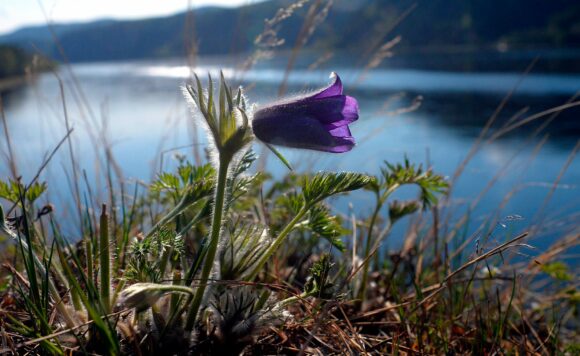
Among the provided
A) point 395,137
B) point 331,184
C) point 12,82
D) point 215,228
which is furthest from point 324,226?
point 12,82

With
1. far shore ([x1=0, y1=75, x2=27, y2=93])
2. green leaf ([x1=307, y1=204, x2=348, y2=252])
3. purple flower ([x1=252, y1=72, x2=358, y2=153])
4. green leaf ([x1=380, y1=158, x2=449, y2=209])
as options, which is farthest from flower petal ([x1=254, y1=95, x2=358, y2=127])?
far shore ([x1=0, y1=75, x2=27, y2=93])

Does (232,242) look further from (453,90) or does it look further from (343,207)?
(453,90)

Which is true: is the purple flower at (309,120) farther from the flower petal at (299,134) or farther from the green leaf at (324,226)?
the green leaf at (324,226)

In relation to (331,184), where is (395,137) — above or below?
below

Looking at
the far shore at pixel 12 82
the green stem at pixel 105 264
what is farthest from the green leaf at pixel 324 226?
the far shore at pixel 12 82

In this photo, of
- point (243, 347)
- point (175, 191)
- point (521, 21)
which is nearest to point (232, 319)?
point (243, 347)

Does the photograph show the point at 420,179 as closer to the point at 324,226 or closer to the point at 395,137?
the point at 324,226

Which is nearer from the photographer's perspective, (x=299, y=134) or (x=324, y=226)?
(x=299, y=134)
